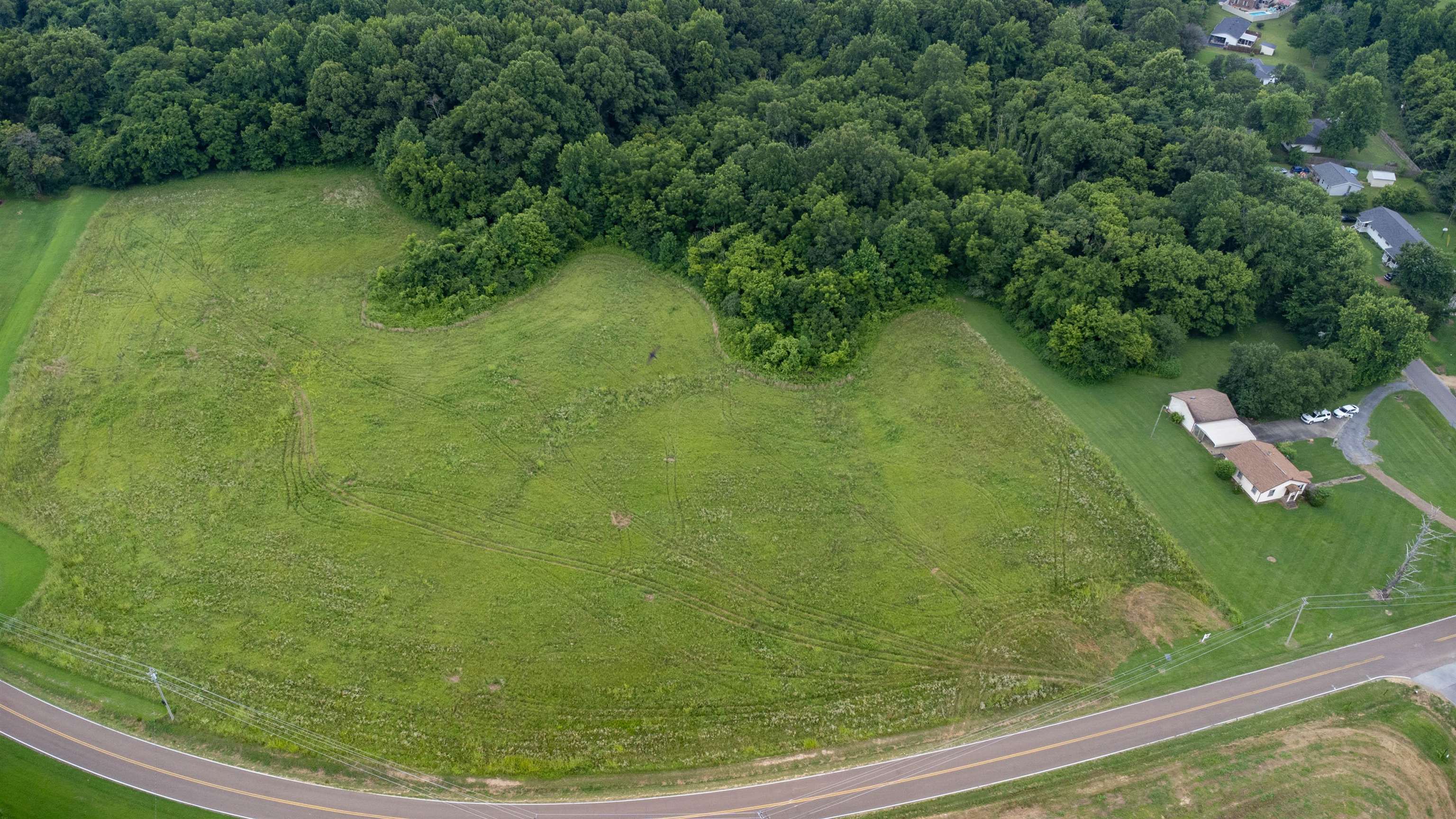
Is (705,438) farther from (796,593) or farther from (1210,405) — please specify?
(1210,405)

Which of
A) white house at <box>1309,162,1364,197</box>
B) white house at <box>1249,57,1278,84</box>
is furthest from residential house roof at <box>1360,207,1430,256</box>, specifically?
white house at <box>1249,57,1278,84</box>

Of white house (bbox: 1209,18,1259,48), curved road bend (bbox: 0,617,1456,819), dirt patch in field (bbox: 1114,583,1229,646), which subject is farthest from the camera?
white house (bbox: 1209,18,1259,48)

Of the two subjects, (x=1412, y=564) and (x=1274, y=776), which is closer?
(x=1274, y=776)

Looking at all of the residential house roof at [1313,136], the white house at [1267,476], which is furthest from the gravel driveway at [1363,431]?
the residential house roof at [1313,136]

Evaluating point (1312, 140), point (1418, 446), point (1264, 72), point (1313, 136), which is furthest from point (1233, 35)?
point (1418, 446)

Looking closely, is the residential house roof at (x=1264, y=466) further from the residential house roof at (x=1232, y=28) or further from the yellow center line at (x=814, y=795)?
the residential house roof at (x=1232, y=28)

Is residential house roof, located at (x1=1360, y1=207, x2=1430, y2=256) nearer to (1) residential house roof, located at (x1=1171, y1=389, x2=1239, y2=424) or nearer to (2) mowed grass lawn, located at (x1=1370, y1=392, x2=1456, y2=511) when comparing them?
(2) mowed grass lawn, located at (x1=1370, y1=392, x2=1456, y2=511)

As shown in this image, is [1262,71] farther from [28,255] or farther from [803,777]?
[28,255]
